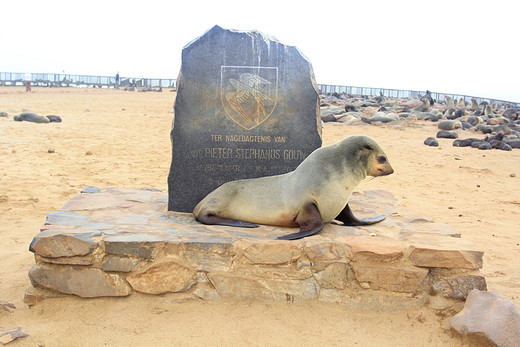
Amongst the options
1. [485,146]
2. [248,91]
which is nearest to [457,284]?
[248,91]

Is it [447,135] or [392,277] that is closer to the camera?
[392,277]

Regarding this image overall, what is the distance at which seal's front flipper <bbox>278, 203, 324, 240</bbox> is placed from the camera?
14.1 feet

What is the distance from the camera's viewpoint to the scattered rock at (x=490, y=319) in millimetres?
3398

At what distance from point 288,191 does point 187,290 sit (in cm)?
137

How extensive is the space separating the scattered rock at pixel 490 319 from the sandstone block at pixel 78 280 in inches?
110

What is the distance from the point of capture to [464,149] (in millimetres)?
13516

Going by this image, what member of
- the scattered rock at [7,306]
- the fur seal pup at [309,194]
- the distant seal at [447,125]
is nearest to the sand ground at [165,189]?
the scattered rock at [7,306]

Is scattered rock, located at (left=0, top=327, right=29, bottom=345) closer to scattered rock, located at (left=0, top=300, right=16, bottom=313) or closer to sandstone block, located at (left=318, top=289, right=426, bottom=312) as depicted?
scattered rock, located at (left=0, top=300, right=16, bottom=313)

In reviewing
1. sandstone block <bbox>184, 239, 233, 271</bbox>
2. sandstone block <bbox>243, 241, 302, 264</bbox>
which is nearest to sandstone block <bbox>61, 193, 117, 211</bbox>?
sandstone block <bbox>184, 239, 233, 271</bbox>

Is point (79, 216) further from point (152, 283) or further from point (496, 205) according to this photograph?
point (496, 205)

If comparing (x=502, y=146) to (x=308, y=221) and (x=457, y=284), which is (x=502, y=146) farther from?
(x=308, y=221)

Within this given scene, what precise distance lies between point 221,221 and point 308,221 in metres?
0.91

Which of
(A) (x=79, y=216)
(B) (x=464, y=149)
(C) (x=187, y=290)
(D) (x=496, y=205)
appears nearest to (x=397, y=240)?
(C) (x=187, y=290)

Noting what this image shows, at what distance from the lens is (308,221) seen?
4.45 m
